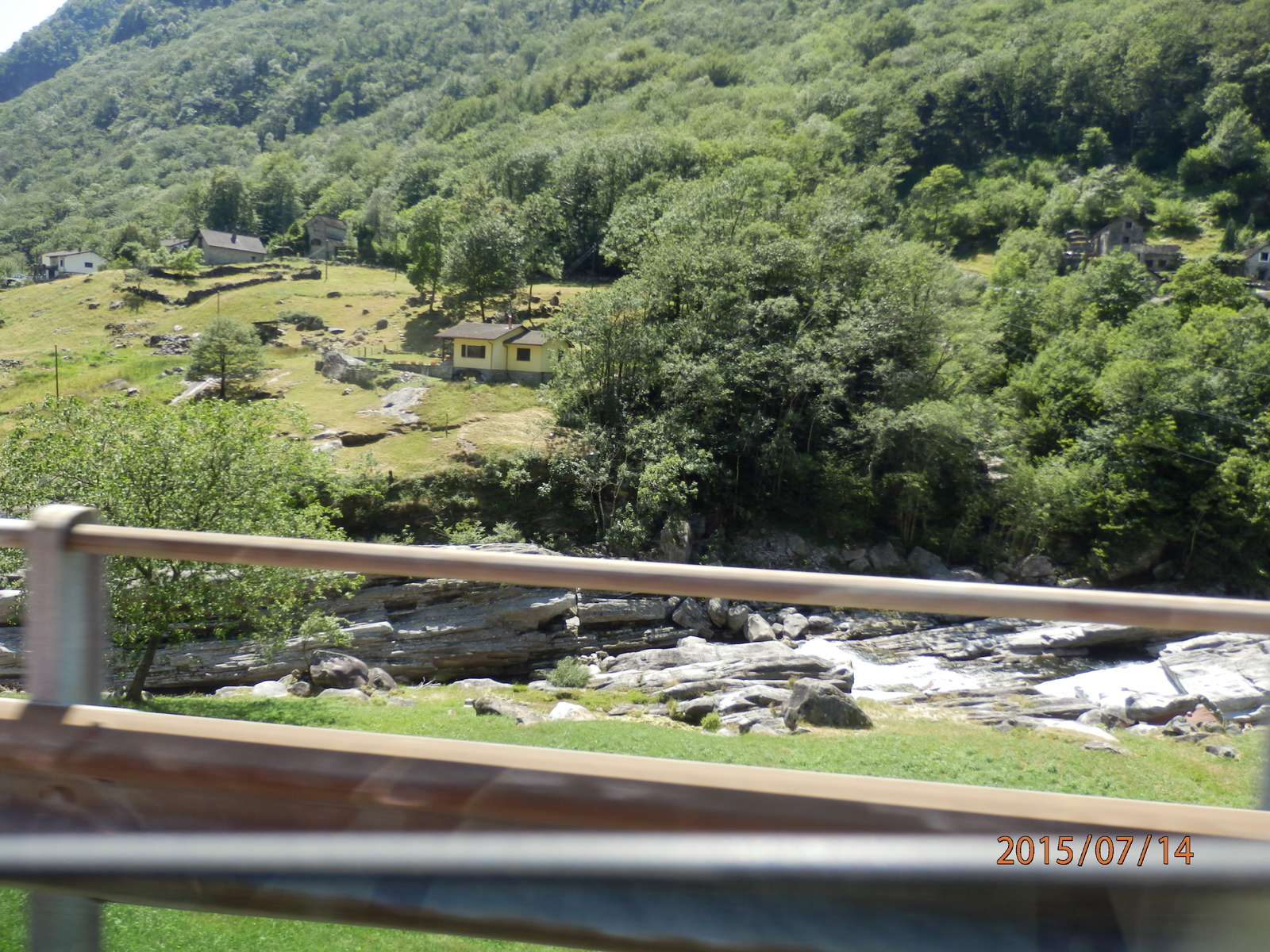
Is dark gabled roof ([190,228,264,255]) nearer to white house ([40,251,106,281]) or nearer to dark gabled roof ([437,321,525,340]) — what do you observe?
white house ([40,251,106,281])

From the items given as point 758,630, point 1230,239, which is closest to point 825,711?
point 758,630

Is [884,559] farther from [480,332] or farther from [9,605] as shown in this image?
[9,605]

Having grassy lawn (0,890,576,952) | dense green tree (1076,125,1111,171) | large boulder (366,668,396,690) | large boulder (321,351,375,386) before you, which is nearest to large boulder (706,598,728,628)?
large boulder (366,668,396,690)

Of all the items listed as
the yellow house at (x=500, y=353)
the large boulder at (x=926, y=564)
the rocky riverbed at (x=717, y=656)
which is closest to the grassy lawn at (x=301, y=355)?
the yellow house at (x=500, y=353)

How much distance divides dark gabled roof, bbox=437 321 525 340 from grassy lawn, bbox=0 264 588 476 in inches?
155

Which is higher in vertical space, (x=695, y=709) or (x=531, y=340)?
(x=531, y=340)

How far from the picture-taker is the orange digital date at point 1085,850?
5.84 ft

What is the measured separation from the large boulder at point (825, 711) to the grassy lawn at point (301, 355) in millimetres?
15729

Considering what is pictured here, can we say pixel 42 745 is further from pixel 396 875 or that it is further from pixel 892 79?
pixel 892 79

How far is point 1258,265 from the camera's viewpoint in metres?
54.6

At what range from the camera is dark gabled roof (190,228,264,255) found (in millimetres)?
71688

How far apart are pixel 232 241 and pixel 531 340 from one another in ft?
171

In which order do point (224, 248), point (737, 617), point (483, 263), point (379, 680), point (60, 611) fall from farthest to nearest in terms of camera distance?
point (224, 248), point (483, 263), point (737, 617), point (379, 680), point (60, 611)

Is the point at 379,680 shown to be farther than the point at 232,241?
No
